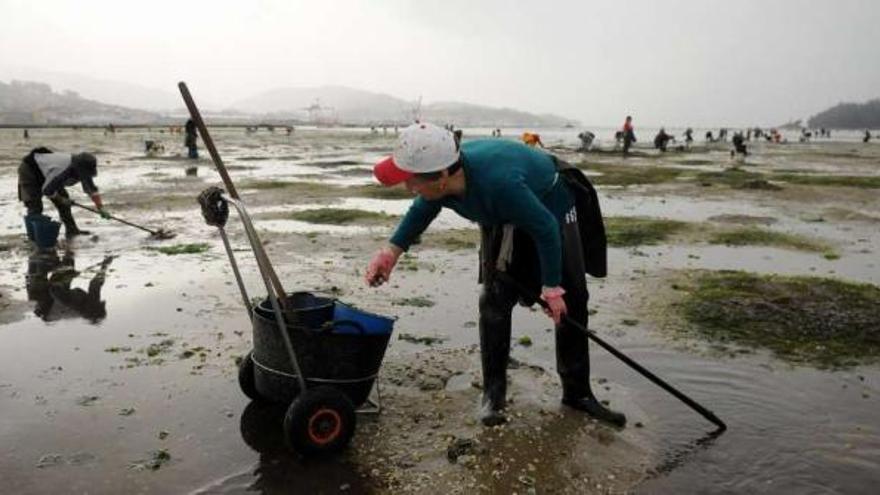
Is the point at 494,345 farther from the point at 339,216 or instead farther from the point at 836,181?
the point at 836,181

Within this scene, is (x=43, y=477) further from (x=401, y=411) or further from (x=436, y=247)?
(x=436, y=247)

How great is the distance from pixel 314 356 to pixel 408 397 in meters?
1.18

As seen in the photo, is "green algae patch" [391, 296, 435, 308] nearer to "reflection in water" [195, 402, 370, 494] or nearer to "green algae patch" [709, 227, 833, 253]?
"reflection in water" [195, 402, 370, 494]

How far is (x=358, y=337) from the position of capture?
4.16m

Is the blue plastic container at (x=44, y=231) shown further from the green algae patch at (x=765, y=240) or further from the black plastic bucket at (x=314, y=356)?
the green algae patch at (x=765, y=240)

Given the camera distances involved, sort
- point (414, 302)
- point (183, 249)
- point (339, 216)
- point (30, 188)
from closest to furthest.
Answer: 1. point (414, 302)
2. point (183, 249)
3. point (30, 188)
4. point (339, 216)

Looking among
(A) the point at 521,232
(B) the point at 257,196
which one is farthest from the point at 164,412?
(B) the point at 257,196

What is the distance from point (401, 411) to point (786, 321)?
4.46 meters

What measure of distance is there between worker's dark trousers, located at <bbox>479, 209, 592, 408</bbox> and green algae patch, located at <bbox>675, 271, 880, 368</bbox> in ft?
7.84

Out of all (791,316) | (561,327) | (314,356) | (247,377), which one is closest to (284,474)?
(314,356)

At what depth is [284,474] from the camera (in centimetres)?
398

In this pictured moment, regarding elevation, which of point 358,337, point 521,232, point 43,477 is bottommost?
point 43,477

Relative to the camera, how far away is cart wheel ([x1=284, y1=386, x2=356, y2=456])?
3908 millimetres

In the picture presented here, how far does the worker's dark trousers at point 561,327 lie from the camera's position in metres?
4.47
